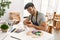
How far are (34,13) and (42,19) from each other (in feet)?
0.66

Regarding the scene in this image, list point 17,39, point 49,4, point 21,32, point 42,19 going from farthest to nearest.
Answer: point 49,4
point 42,19
point 21,32
point 17,39

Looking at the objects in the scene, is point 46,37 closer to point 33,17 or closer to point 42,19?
point 42,19

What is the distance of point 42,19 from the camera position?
2.46 m

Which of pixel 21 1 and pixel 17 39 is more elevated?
pixel 21 1

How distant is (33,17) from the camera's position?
103 inches

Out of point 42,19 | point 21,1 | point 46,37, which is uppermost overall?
point 21,1

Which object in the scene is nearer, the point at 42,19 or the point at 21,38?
the point at 21,38

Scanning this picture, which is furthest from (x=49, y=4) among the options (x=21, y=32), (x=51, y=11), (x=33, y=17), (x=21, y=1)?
(x=21, y=32)

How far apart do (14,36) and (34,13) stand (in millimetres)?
782

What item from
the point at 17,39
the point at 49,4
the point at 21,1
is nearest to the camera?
the point at 17,39

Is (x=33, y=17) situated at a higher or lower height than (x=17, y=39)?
higher

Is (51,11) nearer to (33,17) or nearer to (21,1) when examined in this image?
(21,1)

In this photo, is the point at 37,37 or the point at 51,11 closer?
the point at 37,37

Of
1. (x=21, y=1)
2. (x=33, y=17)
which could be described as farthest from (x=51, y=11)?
(x=33, y=17)
